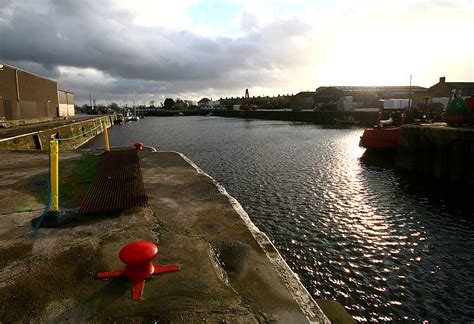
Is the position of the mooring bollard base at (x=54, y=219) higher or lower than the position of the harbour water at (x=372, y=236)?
higher

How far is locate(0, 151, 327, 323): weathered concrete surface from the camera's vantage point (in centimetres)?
329

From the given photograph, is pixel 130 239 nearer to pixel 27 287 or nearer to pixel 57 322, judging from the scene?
pixel 27 287

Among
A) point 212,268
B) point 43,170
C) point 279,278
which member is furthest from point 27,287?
point 43,170

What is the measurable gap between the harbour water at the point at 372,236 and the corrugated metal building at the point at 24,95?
2831cm

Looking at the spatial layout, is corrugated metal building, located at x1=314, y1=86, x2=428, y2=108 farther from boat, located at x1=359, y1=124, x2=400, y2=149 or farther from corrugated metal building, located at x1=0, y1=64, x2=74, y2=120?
corrugated metal building, located at x1=0, y1=64, x2=74, y2=120

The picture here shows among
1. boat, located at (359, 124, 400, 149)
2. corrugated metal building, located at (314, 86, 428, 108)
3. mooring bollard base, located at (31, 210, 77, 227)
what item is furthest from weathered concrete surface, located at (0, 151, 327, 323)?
corrugated metal building, located at (314, 86, 428, 108)

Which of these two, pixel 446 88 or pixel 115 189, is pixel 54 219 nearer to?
pixel 115 189

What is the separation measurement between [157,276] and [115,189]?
3881 millimetres

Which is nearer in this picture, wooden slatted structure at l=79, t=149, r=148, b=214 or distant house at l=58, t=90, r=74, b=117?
wooden slatted structure at l=79, t=149, r=148, b=214

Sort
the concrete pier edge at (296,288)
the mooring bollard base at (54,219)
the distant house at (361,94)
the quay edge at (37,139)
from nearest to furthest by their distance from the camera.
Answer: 1. the concrete pier edge at (296,288)
2. the mooring bollard base at (54,219)
3. the quay edge at (37,139)
4. the distant house at (361,94)

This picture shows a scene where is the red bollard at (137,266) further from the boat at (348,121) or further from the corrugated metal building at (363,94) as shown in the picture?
the corrugated metal building at (363,94)

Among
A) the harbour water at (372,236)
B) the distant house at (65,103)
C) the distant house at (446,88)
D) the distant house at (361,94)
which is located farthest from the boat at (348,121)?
the distant house at (65,103)

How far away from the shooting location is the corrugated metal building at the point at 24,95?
3338cm

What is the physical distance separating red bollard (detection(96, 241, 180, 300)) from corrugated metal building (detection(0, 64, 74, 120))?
3101 centimetres
